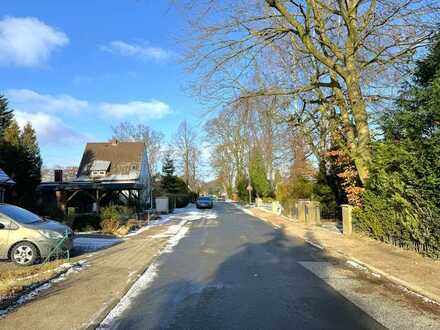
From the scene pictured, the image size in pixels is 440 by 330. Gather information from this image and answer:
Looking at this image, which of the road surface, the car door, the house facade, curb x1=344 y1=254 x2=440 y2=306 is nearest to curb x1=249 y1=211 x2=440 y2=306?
curb x1=344 y1=254 x2=440 y2=306

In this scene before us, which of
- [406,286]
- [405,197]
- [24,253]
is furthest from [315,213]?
[24,253]

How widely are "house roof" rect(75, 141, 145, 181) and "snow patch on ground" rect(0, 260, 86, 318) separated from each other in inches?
Result: 1422

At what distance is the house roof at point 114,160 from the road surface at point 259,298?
36.1 metres

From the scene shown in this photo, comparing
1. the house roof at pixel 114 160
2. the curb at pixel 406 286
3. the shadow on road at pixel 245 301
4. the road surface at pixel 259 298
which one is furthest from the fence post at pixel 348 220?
the house roof at pixel 114 160

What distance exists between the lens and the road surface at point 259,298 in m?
5.94

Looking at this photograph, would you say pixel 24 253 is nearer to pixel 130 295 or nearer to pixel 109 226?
pixel 130 295

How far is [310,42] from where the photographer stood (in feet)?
57.1

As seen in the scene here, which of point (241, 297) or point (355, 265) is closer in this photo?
point (241, 297)

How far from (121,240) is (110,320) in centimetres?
1124

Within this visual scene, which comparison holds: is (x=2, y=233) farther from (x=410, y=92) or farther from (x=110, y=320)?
(x=410, y=92)

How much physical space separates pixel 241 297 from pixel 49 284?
12.4 feet

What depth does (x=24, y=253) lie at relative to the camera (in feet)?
36.8

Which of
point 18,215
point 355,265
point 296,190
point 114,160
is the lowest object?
point 355,265

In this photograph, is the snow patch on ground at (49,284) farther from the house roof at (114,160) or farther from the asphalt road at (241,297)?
the house roof at (114,160)
